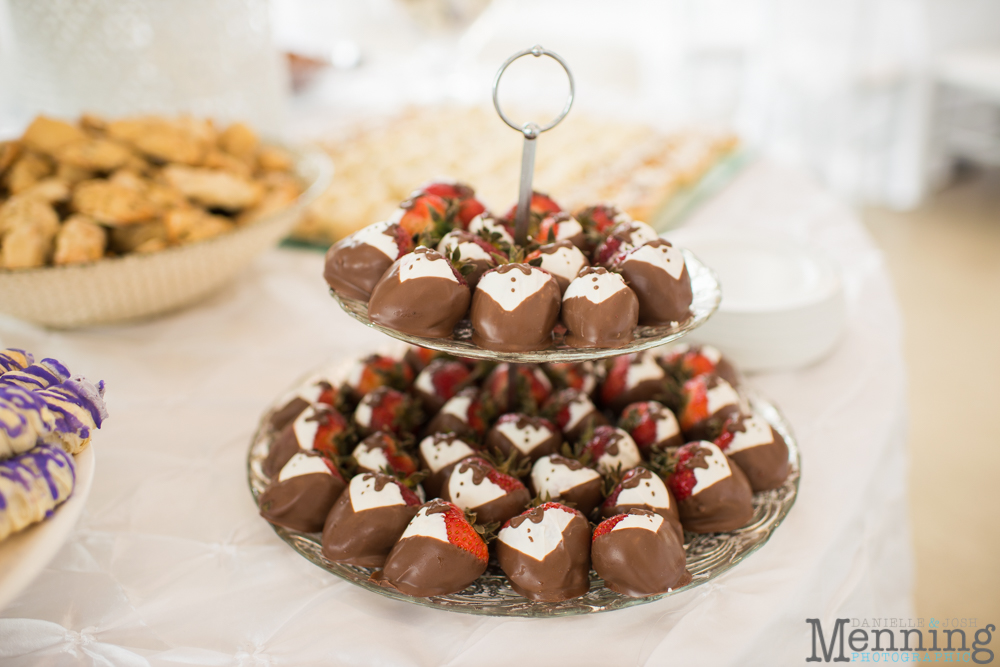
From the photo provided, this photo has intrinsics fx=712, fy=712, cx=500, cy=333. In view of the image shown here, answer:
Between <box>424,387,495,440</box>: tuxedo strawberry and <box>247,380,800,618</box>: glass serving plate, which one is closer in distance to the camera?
<box>247,380,800,618</box>: glass serving plate

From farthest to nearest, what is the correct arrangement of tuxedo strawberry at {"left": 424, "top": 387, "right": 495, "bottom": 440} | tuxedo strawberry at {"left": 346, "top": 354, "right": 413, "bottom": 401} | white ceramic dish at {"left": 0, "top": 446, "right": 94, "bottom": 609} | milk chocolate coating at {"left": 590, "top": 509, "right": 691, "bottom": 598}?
1. tuxedo strawberry at {"left": 346, "top": 354, "right": 413, "bottom": 401}
2. tuxedo strawberry at {"left": 424, "top": 387, "right": 495, "bottom": 440}
3. milk chocolate coating at {"left": 590, "top": 509, "right": 691, "bottom": 598}
4. white ceramic dish at {"left": 0, "top": 446, "right": 94, "bottom": 609}

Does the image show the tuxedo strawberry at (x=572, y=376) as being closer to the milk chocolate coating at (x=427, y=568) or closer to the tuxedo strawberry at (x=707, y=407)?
the tuxedo strawberry at (x=707, y=407)

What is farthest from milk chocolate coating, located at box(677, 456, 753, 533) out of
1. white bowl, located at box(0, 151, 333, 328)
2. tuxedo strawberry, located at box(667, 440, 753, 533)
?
white bowl, located at box(0, 151, 333, 328)

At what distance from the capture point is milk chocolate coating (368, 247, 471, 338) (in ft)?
2.11

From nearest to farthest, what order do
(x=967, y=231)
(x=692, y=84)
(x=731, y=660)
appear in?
(x=731, y=660) → (x=967, y=231) → (x=692, y=84)

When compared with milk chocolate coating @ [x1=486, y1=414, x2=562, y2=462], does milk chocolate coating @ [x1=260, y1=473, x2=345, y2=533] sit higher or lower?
lower

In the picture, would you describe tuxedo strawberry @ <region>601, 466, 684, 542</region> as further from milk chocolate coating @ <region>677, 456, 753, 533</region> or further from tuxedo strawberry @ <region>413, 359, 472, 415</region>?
tuxedo strawberry @ <region>413, 359, 472, 415</region>

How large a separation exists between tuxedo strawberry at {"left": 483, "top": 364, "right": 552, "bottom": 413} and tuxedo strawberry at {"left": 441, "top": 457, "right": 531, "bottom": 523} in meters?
0.16

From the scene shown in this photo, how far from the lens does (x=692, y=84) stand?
13.2 feet

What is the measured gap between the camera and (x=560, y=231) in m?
0.77

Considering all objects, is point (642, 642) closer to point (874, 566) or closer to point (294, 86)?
point (874, 566)

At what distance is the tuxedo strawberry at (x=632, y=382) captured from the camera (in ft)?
2.96

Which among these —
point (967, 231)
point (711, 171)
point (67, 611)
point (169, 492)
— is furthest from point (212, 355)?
point (967, 231)

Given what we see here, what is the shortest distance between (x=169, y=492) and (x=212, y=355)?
1.13 ft
